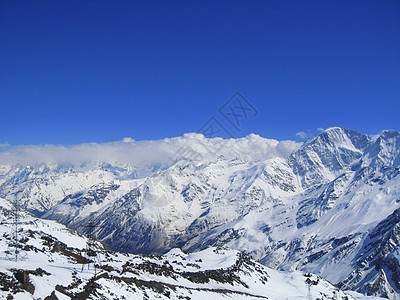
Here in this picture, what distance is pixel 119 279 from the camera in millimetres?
57594

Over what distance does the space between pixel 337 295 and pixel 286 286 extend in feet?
60.1

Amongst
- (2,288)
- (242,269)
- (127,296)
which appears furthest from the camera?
(242,269)

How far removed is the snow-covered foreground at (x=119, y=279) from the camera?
149 feet

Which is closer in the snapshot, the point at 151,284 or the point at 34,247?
the point at 151,284

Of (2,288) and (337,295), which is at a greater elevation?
(337,295)

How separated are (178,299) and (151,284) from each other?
4.96 meters

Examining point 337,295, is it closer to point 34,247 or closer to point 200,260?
point 200,260

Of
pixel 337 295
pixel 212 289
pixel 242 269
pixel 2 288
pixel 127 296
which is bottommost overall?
pixel 2 288

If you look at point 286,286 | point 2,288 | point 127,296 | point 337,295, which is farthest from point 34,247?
point 337,295

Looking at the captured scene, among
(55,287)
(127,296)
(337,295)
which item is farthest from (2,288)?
(337,295)

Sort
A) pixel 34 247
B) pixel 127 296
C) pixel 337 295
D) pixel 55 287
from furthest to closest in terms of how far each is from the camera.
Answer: pixel 337 295, pixel 34 247, pixel 127 296, pixel 55 287

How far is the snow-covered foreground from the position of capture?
45500mm

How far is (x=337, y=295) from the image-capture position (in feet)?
428

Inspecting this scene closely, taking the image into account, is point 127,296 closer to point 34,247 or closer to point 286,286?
point 34,247
